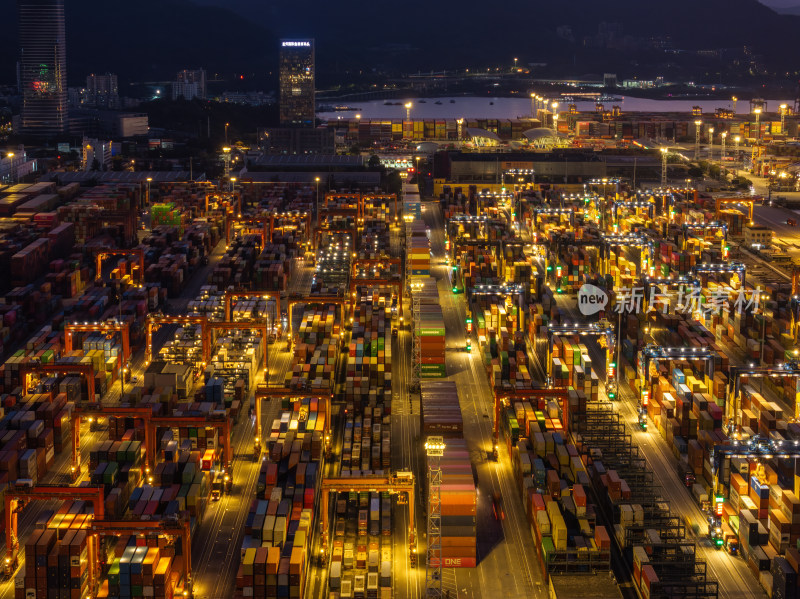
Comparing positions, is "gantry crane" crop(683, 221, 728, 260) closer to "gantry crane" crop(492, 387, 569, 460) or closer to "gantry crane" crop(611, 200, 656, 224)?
"gantry crane" crop(611, 200, 656, 224)

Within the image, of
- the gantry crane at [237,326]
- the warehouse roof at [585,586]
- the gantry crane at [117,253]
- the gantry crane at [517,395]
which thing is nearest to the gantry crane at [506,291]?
the gantry crane at [237,326]

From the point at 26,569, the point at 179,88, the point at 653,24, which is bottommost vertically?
the point at 26,569

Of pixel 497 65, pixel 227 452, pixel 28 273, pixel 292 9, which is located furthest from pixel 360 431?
pixel 292 9

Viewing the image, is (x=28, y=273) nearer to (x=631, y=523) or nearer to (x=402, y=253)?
(x=402, y=253)

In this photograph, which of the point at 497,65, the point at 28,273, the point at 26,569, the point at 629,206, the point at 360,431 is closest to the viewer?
the point at 26,569

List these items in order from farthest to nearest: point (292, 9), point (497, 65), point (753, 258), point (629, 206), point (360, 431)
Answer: point (292, 9) < point (497, 65) < point (629, 206) < point (753, 258) < point (360, 431)

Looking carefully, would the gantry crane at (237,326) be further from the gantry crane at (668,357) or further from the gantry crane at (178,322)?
the gantry crane at (668,357)
